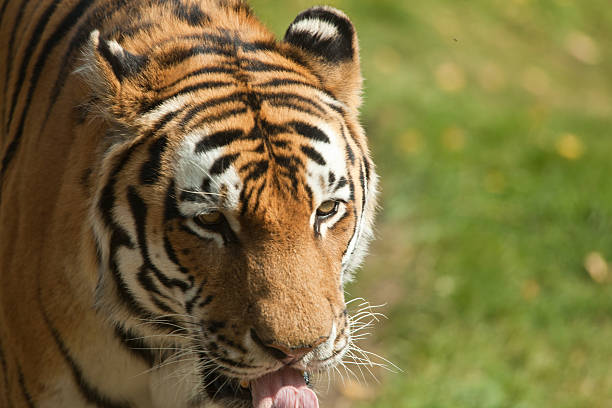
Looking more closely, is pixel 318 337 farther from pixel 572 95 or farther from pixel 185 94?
pixel 572 95

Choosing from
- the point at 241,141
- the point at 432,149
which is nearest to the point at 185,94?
the point at 241,141

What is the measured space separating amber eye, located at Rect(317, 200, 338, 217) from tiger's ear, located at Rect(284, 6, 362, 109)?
434 mm

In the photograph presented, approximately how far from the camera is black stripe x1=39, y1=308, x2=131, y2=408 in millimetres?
2414

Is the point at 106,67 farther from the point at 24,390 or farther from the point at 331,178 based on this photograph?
the point at 24,390

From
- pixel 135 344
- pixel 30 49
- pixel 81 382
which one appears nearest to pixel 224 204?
pixel 135 344

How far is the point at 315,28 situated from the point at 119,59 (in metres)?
0.64

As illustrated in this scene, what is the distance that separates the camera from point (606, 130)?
593cm

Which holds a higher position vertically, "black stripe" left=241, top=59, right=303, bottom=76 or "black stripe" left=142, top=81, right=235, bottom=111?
"black stripe" left=241, top=59, right=303, bottom=76

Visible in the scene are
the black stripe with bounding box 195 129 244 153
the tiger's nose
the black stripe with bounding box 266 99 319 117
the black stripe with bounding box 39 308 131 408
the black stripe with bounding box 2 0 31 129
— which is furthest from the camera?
the black stripe with bounding box 2 0 31 129

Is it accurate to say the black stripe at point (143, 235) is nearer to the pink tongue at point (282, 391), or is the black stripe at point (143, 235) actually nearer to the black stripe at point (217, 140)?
the black stripe at point (217, 140)

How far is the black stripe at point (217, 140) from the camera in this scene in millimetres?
2146

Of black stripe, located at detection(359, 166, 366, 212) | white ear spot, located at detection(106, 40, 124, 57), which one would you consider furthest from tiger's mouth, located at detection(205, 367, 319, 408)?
white ear spot, located at detection(106, 40, 124, 57)

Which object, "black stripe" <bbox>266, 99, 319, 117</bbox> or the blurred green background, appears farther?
the blurred green background

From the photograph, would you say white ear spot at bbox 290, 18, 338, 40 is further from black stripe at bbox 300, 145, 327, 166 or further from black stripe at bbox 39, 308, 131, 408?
black stripe at bbox 39, 308, 131, 408
